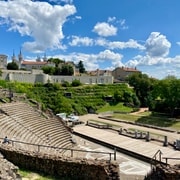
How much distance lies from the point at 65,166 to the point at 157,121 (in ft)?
105

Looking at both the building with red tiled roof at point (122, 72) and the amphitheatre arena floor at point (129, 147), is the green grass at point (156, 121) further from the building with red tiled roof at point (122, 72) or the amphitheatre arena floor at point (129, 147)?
the building with red tiled roof at point (122, 72)

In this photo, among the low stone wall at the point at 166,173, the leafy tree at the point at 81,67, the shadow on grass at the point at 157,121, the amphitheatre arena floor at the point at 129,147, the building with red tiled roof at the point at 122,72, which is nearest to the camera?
the low stone wall at the point at 166,173

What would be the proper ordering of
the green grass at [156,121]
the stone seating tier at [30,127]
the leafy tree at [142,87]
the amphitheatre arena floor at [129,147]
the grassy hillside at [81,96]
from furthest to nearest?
the leafy tree at [142,87], the grassy hillside at [81,96], the green grass at [156,121], the stone seating tier at [30,127], the amphitheatre arena floor at [129,147]

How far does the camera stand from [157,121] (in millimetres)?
42406

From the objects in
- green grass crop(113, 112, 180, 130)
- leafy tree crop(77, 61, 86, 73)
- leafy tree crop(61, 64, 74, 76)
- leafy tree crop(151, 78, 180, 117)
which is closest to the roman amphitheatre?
green grass crop(113, 112, 180, 130)

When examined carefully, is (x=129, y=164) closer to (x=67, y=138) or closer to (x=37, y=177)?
(x=67, y=138)

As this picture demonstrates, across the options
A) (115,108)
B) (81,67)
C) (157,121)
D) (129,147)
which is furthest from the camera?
(81,67)

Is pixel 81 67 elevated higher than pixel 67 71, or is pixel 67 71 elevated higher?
pixel 81 67

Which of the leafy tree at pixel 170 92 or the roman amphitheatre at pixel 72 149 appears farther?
the leafy tree at pixel 170 92

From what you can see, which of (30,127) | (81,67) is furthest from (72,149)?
(81,67)

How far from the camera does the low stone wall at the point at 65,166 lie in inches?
462

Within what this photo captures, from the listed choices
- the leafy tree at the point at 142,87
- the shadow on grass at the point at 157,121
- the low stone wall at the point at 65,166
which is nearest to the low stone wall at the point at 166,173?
the low stone wall at the point at 65,166

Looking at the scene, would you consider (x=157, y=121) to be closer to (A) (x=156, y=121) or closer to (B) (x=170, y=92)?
(A) (x=156, y=121)

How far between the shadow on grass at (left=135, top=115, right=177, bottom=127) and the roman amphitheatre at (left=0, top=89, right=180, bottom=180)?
6.09 metres
